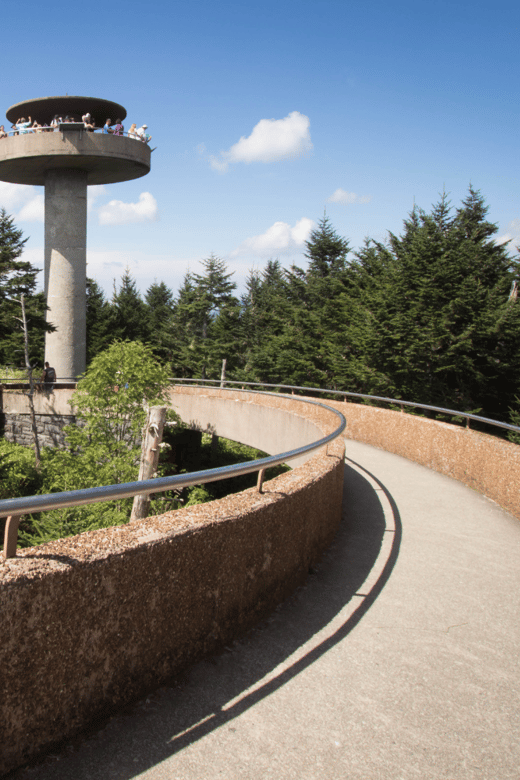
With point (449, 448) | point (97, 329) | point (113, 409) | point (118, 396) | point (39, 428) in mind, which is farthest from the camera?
point (97, 329)

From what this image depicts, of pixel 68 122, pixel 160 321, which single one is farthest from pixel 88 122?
pixel 160 321

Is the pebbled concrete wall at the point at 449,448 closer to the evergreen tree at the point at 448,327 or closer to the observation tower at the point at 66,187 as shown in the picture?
the evergreen tree at the point at 448,327

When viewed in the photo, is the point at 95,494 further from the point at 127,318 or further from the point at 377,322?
the point at 127,318

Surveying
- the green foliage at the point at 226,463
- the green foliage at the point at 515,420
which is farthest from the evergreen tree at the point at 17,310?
the green foliage at the point at 515,420

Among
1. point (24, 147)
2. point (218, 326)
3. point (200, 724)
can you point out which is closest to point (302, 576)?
point (200, 724)

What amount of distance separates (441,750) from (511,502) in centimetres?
506

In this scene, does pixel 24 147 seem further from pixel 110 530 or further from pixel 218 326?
pixel 110 530

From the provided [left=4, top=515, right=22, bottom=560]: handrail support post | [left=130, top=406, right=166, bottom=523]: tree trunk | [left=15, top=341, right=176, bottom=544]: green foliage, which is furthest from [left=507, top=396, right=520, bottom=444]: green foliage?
[left=4, top=515, right=22, bottom=560]: handrail support post

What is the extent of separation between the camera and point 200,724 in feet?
9.32

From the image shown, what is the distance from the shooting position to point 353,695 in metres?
3.19

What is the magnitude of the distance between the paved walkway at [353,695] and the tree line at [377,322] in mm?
18282

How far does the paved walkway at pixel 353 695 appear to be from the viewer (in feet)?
8.51

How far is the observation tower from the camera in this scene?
30203 mm

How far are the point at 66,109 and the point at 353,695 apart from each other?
36.5 m
